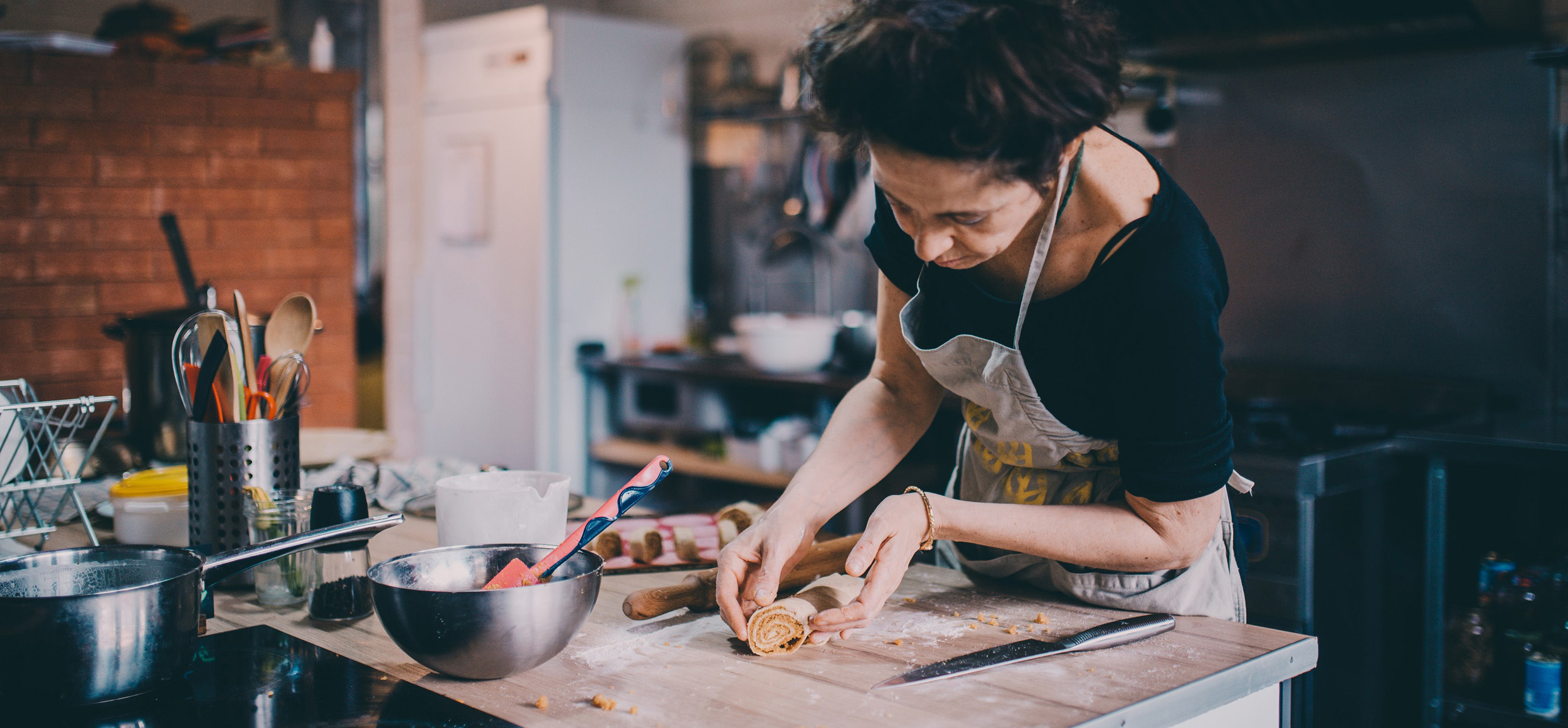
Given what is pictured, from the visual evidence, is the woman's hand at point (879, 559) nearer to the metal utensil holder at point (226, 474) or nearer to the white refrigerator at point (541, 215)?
the metal utensil holder at point (226, 474)

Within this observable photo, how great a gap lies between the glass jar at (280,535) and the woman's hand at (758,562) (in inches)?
16.8

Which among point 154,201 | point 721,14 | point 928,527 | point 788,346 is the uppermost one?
point 721,14

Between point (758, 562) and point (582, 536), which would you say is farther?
point (758, 562)

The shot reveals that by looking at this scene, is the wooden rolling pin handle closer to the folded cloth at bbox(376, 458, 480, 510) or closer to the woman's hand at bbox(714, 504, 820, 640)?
the woman's hand at bbox(714, 504, 820, 640)

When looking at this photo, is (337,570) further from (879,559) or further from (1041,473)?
(1041,473)

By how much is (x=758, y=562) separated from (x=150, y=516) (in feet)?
2.50

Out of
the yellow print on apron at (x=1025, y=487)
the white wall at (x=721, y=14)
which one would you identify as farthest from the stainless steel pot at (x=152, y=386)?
the white wall at (x=721, y=14)

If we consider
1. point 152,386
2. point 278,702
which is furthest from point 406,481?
point 278,702

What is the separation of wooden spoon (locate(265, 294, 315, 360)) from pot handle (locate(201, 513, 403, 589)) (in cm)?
39

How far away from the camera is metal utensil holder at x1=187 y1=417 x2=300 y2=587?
1.19m

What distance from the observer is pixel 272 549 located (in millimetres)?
964

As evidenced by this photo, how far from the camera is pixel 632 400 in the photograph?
3.86m

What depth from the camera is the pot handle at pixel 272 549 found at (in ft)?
3.12

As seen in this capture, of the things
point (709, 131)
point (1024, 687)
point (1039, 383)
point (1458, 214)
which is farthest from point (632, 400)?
point (1024, 687)
